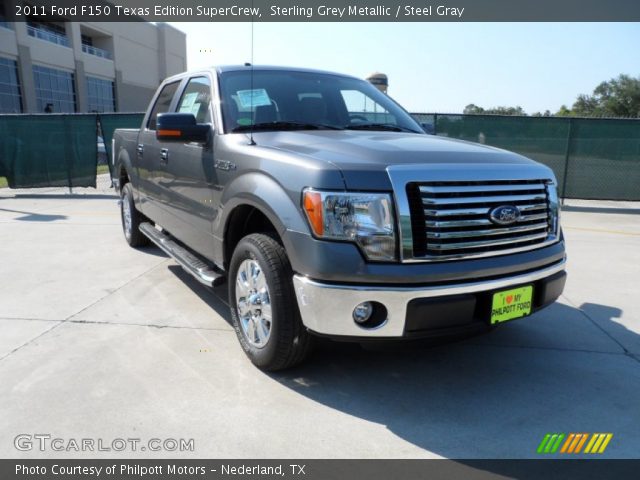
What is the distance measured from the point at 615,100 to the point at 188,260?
74830 millimetres

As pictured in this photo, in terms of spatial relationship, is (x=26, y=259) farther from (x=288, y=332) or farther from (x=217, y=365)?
(x=288, y=332)

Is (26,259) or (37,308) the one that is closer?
(37,308)

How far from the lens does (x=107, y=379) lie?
3.12m

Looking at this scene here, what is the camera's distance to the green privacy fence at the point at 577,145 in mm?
10367

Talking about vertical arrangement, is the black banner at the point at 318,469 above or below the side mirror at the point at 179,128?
below

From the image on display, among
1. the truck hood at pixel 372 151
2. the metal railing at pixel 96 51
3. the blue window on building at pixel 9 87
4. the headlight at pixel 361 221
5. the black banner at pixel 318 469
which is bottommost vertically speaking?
the black banner at pixel 318 469

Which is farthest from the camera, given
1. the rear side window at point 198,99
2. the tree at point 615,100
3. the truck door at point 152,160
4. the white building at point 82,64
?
the tree at point 615,100

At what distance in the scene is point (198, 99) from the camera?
13.9 feet

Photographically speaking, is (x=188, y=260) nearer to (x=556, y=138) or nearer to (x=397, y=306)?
(x=397, y=306)

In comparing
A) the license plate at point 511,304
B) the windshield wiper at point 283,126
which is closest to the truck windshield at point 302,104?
the windshield wiper at point 283,126

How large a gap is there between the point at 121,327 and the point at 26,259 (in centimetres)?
284

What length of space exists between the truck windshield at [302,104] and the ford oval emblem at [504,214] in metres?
1.44

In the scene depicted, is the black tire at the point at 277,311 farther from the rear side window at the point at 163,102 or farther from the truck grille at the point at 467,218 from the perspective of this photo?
the rear side window at the point at 163,102

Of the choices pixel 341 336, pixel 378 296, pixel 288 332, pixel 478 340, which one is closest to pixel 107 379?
pixel 288 332
